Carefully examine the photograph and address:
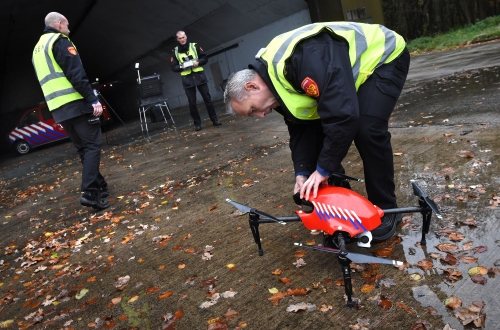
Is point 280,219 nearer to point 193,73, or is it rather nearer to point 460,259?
point 460,259

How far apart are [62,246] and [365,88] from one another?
10.7ft

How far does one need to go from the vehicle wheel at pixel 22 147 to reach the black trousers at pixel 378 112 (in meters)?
13.7

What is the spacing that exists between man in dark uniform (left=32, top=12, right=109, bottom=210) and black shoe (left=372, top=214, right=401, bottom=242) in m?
3.35

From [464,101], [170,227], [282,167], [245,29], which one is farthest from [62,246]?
[245,29]

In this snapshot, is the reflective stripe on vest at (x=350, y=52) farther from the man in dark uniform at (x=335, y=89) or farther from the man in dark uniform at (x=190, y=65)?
the man in dark uniform at (x=190, y=65)

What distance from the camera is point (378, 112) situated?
242cm

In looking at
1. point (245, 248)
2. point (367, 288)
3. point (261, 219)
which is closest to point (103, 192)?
point (245, 248)

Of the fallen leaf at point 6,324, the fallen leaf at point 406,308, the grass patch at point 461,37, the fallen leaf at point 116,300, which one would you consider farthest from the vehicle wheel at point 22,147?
the fallen leaf at point 406,308

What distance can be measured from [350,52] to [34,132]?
44.7 ft

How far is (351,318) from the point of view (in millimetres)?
2105

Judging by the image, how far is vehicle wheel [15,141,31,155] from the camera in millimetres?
13500

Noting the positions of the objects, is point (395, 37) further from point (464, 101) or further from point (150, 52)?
point (150, 52)

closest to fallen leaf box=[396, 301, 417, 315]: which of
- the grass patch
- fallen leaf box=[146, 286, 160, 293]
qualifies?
fallen leaf box=[146, 286, 160, 293]

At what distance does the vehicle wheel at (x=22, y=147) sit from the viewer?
531 inches
